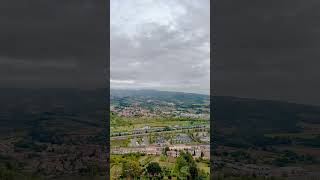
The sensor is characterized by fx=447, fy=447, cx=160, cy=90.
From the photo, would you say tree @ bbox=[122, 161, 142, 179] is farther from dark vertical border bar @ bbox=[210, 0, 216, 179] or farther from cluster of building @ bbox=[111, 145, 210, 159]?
dark vertical border bar @ bbox=[210, 0, 216, 179]

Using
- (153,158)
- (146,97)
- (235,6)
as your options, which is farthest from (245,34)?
(153,158)

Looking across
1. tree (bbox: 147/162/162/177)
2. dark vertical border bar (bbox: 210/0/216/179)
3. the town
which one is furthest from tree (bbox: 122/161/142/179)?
dark vertical border bar (bbox: 210/0/216/179)

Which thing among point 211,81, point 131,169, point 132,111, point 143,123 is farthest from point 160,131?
point 211,81

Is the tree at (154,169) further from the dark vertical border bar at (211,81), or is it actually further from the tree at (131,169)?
the dark vertical border bar at (211,81)

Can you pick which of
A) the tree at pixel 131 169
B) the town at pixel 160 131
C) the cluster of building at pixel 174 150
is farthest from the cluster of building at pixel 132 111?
the tree at pixel 131 169

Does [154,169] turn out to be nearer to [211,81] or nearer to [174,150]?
[174,150]

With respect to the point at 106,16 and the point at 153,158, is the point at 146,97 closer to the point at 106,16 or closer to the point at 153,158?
the point at 153,158
